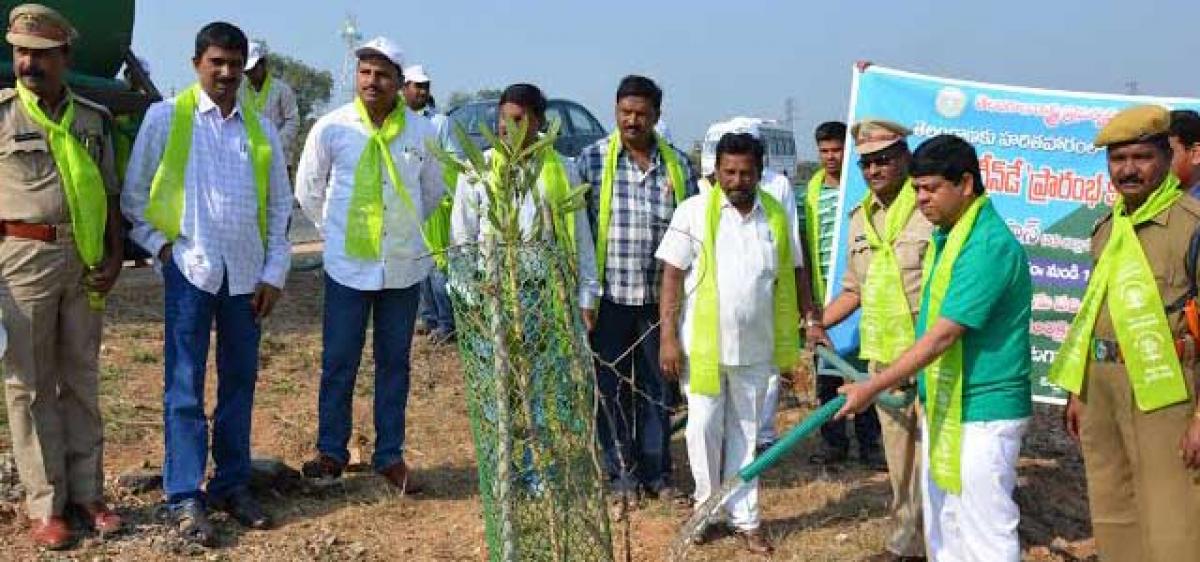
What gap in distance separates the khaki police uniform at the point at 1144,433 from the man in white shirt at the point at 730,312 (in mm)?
1200

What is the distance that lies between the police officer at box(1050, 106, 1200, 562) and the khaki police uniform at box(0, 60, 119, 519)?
345 cm

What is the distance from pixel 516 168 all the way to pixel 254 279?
2226 mm

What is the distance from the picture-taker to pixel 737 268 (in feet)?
13.9

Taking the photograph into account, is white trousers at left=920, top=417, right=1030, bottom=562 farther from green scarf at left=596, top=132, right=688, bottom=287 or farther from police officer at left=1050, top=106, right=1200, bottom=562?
green scarf at left=596, top=132, right=688, bottom=287

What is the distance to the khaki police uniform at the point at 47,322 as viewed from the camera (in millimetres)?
3814

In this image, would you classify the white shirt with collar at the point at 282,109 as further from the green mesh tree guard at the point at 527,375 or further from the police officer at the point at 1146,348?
the police officer at the point at 1146,348

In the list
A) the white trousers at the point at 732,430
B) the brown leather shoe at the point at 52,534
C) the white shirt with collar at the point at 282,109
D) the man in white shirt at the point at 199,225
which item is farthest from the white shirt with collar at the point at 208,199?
the white shirt with collar at the point at 282,109

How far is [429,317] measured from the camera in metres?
8.28

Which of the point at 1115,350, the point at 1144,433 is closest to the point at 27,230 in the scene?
the point at 1115,350

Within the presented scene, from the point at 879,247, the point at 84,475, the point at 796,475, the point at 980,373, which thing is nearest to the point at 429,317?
the point at 796,475

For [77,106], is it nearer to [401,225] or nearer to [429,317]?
[401,225]

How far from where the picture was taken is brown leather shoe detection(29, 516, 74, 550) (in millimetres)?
3941

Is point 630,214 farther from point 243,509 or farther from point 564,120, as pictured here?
point 564,120

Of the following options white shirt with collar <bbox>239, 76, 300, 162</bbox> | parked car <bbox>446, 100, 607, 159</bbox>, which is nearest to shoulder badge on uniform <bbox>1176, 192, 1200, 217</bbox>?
white shirt with collar <bbox>239, 76, 300, 162</bbox>
